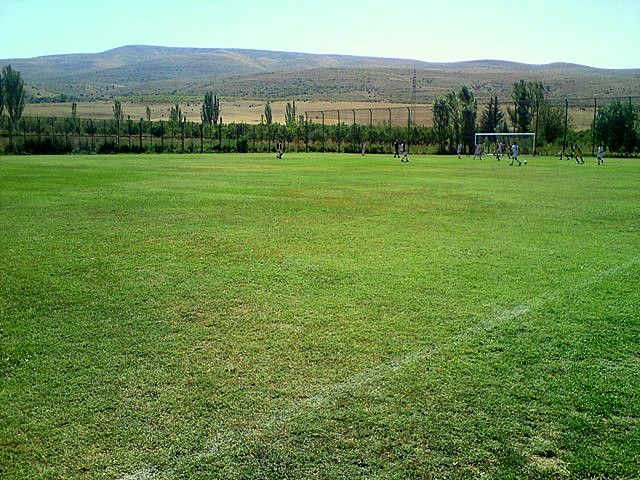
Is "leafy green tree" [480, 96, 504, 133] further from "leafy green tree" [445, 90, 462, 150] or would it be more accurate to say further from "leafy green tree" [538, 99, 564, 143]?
"leafy green tree" [538, 99, 564, 143]

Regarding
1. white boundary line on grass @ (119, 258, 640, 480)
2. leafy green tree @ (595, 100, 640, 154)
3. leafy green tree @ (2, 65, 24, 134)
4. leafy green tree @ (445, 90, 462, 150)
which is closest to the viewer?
white boundary line on grass @ (119, 258, 640, 480)

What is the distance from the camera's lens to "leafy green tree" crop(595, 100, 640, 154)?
5494 centimetres

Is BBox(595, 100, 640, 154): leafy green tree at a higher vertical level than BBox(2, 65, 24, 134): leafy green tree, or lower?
lower

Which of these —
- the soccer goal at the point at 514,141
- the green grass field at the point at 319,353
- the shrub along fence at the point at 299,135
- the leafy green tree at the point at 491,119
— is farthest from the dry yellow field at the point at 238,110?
the green grass field at the point at 319,353

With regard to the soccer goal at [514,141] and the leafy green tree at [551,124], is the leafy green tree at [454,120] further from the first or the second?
the leafy green tree at [551,124]

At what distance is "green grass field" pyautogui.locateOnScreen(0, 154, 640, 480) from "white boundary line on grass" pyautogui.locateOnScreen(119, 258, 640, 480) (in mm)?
22

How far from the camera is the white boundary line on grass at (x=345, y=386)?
424 cm

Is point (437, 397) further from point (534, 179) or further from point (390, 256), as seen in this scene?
point (534, 179)

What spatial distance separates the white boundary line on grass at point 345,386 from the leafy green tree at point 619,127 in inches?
2071

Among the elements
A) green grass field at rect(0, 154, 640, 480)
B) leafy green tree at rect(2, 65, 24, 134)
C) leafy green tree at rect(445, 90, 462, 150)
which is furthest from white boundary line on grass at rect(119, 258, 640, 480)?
leafy green tree at rect(2, 65, 24, 134)

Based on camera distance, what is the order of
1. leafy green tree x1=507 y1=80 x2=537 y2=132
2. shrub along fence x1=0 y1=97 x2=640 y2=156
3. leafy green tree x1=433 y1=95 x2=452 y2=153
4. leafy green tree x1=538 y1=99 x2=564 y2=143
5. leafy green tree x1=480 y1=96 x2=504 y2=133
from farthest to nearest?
leafy green tree x1=480 y1=96 x2=504 y2=133, leafy green tree x1=507 y1=80 x2=537 y2=132, leafy green tree x1=433 y1=95 x2=452 y2=153, leafy green tree x1=538 y1=99 x2=564 y2=143, shrub along fence x1=0 y1=97 x2=640 y2=156

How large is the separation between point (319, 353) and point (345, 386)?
0.81 meters

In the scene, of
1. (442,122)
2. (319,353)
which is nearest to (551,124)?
(442,122)

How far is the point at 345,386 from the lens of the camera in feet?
17.7
